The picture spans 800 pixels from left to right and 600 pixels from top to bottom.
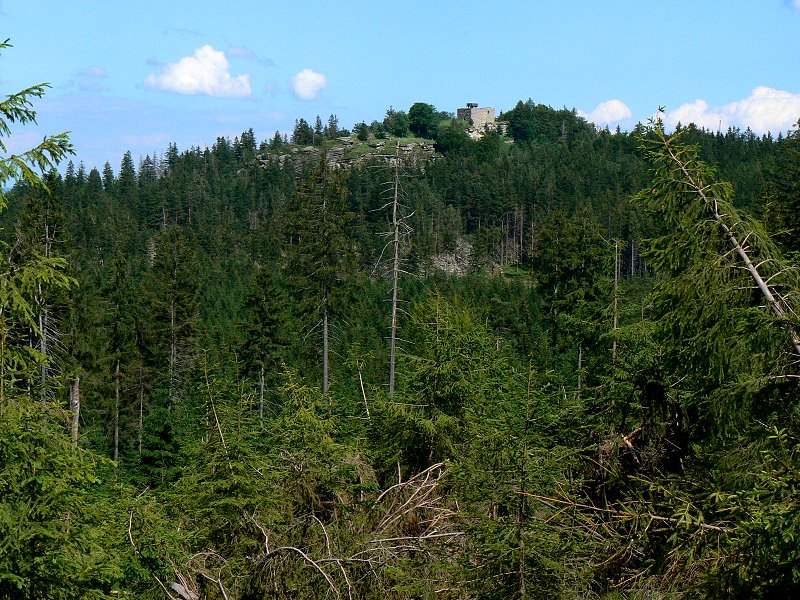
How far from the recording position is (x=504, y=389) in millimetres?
16031

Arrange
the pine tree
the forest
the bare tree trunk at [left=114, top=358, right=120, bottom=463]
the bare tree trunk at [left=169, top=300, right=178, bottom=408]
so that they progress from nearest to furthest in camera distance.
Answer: the forest → the pine tree → the bare tree trunk at [left=114, top=358, right=120, bottom=463] → the bare tree trunk at [left=169, top=300, right=178, bottom=408]

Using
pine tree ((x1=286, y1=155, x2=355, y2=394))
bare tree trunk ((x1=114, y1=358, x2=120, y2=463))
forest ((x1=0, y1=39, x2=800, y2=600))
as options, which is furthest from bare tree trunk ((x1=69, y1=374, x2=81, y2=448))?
bare tree trunk ((x1=114, y1=358, x2=120, y2=463))

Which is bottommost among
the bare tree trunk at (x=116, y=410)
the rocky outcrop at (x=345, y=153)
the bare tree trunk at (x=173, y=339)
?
the bare tree trunk at (x=116, y=410)

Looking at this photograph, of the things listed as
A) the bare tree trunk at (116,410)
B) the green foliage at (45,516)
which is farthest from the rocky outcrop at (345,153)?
the green foliage at (45,516)

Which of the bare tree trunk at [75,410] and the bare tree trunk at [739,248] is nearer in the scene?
the bare tree trunk at [739,248]

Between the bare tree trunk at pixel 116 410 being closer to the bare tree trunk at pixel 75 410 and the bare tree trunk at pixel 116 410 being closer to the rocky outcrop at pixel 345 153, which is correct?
the bare tree trunk at pixel 75 410

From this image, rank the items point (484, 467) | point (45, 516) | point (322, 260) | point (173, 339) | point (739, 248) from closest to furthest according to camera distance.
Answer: point (739, 248) < point (45, 516) < point (484, 467) < point (322, 260) < point (173, 339)

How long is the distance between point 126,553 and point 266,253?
88.6 metres

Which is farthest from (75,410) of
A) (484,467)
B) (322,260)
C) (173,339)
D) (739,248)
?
(173,339)

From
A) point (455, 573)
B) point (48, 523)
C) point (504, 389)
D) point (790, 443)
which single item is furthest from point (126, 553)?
point (504, 389)

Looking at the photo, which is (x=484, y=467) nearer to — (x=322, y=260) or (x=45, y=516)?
(x=45, y=516)

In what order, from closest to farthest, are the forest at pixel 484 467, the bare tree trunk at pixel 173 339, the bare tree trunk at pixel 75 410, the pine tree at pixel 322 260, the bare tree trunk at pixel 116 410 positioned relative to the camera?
the forest at pixel 484 467
the bare tree trunk at pixel 75 410
the pine tree at pixel 322 260
the bare tree trunk at pixel 116 410
the bare tree trunk at pixel 173 339

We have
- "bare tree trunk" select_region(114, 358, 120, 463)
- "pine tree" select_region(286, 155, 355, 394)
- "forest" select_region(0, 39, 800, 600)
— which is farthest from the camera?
"bare tree trunk" select_region(114, 358, 120, 463)

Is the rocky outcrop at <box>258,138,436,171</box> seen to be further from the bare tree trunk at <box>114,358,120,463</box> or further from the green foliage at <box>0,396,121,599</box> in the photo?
the green foliage at <box>0,396,121,599</box>
